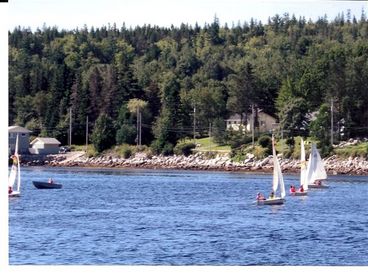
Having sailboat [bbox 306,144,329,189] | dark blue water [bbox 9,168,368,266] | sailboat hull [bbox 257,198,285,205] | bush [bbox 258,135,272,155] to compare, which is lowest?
dark blue water [bbox 9,168,368,266]

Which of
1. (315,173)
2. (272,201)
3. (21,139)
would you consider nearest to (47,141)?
(21,139)

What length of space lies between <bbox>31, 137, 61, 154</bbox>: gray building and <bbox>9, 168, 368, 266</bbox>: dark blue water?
34106 mm

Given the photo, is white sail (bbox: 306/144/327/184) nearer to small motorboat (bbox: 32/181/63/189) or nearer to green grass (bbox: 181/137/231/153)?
small motorboat (bbox: 32/181/63/189)

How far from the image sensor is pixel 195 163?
81.2 m

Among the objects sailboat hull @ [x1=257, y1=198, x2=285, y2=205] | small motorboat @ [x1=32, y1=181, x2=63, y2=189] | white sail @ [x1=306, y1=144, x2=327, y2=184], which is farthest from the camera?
white sail @ [x1=306, y1=144, x2=327, y2=184]

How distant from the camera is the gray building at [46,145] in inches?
3376

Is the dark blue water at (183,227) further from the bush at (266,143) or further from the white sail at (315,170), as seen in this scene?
the bush at (266,143)

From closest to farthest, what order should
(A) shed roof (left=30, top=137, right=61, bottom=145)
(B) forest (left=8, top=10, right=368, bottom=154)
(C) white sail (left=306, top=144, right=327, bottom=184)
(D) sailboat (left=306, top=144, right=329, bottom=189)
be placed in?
(D) sailboat (left=306, top=144, right=329, bottom=189) → (C) white sail (left=306, top=144, right=327, bottom=184) → (B) forest (left=8, top=10, right=368, bottom=154) → (A) shed roof (left=30, top=137, right=61, bottom=145)

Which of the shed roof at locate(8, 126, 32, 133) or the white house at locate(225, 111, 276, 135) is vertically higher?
the white house at locate(225, 111, 276, 135)

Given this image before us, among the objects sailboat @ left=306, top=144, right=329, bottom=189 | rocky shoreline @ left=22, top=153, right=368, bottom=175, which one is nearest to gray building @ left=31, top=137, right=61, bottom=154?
rocky shoreline @ left=22, top=153, right=368, bottom=175

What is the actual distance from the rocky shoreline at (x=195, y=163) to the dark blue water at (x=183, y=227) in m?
22.5

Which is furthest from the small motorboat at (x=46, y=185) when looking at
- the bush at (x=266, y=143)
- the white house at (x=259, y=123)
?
the white house at (x=259, y=123)

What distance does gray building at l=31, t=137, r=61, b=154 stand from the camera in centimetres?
8575

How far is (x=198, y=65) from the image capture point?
380 ft
